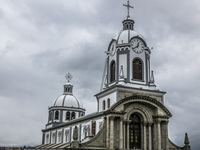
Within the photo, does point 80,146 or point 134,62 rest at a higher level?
point 134,62

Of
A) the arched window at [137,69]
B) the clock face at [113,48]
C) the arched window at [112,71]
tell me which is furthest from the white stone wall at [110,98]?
the clock face at [113,48]

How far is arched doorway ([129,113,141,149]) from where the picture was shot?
39250mm

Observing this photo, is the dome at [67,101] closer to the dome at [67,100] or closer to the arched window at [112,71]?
the dome at [67,100]

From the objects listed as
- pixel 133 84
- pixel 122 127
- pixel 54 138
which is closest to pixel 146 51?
pixel 133 84

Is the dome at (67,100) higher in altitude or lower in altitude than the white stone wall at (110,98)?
higher

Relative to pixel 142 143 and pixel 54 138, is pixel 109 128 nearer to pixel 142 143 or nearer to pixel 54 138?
pixel 142 143

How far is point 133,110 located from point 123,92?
2948 millimetres

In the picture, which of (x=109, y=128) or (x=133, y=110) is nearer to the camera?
(x=109, y=128)

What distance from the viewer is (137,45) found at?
44.2m

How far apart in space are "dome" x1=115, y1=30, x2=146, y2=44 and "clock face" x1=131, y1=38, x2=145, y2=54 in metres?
0.81

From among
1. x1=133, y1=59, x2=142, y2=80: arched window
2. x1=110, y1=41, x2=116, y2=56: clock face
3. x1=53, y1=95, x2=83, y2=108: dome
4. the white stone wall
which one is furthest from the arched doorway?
x1=53, y1=95, x2=83, y2=108: dome

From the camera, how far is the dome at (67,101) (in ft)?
227

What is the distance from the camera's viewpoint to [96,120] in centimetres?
4159

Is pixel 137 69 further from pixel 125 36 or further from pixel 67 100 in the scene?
pixel 67 100
